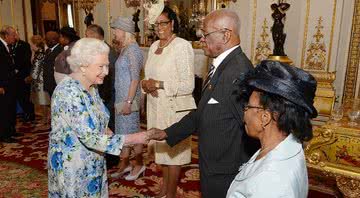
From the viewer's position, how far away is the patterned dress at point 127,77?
3.37 metres

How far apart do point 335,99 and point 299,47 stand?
104cm

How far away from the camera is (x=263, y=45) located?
225 inches

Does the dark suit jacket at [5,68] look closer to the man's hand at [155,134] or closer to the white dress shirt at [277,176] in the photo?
the man's hand at [155,134]

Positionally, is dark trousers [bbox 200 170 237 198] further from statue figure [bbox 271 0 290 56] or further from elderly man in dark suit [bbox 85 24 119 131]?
statue figure [bbox 271 0 290 56]

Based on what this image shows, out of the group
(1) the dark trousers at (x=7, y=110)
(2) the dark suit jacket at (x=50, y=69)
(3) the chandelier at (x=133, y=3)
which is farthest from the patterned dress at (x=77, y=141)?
(3) the chandelier at (x=133, y=3)

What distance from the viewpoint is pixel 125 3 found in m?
7.32

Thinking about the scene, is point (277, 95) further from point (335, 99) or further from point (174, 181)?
point (335, 99)

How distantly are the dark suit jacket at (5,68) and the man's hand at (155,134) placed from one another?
3.67m

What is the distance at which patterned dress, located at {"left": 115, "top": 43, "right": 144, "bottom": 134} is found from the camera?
337cm

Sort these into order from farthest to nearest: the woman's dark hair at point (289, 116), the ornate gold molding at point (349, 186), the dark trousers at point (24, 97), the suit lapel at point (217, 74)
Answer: the dark trousers at point (24, 97)
the ornate gold molding at point (349, 186)
the suit lapel at point (217, 74)
the woman's dark hair at point (289, 116)

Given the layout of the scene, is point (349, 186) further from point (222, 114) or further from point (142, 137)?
point (142, 137)

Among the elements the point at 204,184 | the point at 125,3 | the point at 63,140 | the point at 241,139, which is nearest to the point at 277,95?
the point at 241,139

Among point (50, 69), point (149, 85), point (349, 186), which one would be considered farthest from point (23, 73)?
point (349, 186)

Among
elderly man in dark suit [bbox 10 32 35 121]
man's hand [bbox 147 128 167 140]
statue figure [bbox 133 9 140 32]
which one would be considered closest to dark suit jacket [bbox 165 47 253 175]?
man's hand [bbox 147 128 167 140]
